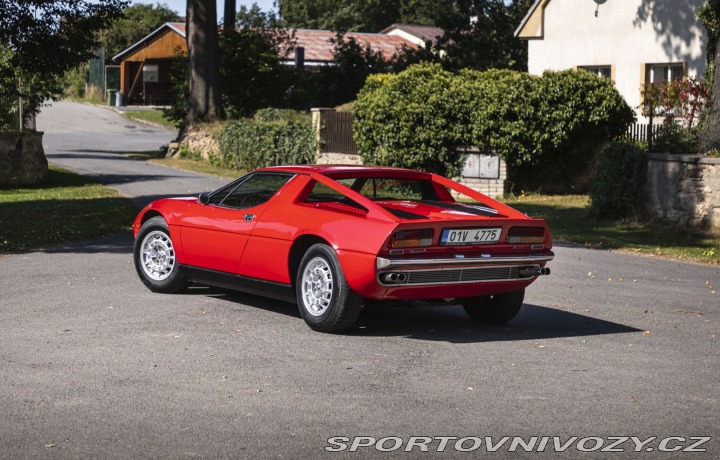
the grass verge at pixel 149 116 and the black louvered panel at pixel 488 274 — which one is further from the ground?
the grass verge at pixel 149 116

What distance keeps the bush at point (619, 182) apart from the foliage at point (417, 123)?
4.42 m

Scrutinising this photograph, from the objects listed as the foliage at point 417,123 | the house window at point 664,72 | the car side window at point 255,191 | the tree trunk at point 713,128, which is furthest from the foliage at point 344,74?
the car side window at point 255,191

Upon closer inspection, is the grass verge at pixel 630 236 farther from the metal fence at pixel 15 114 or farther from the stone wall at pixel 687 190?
the metal fence at pixel 15 114

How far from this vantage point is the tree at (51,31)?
18281 mm

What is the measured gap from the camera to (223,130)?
33.1 m

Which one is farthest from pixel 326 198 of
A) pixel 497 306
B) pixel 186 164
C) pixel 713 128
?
pixel 186 164

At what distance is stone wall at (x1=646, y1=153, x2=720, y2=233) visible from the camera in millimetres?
17719

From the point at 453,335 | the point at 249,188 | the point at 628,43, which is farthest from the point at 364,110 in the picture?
the point at 453,335

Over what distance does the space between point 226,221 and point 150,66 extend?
6471cm

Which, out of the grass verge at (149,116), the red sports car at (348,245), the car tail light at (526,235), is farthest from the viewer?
the grass verge at (149,116)

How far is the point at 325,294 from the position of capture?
894cm

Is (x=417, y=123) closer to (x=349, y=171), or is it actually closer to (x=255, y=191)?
(x=255, y=191)

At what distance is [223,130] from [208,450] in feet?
91.6

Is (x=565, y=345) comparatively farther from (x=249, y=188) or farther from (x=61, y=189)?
(x=61, y=189)
